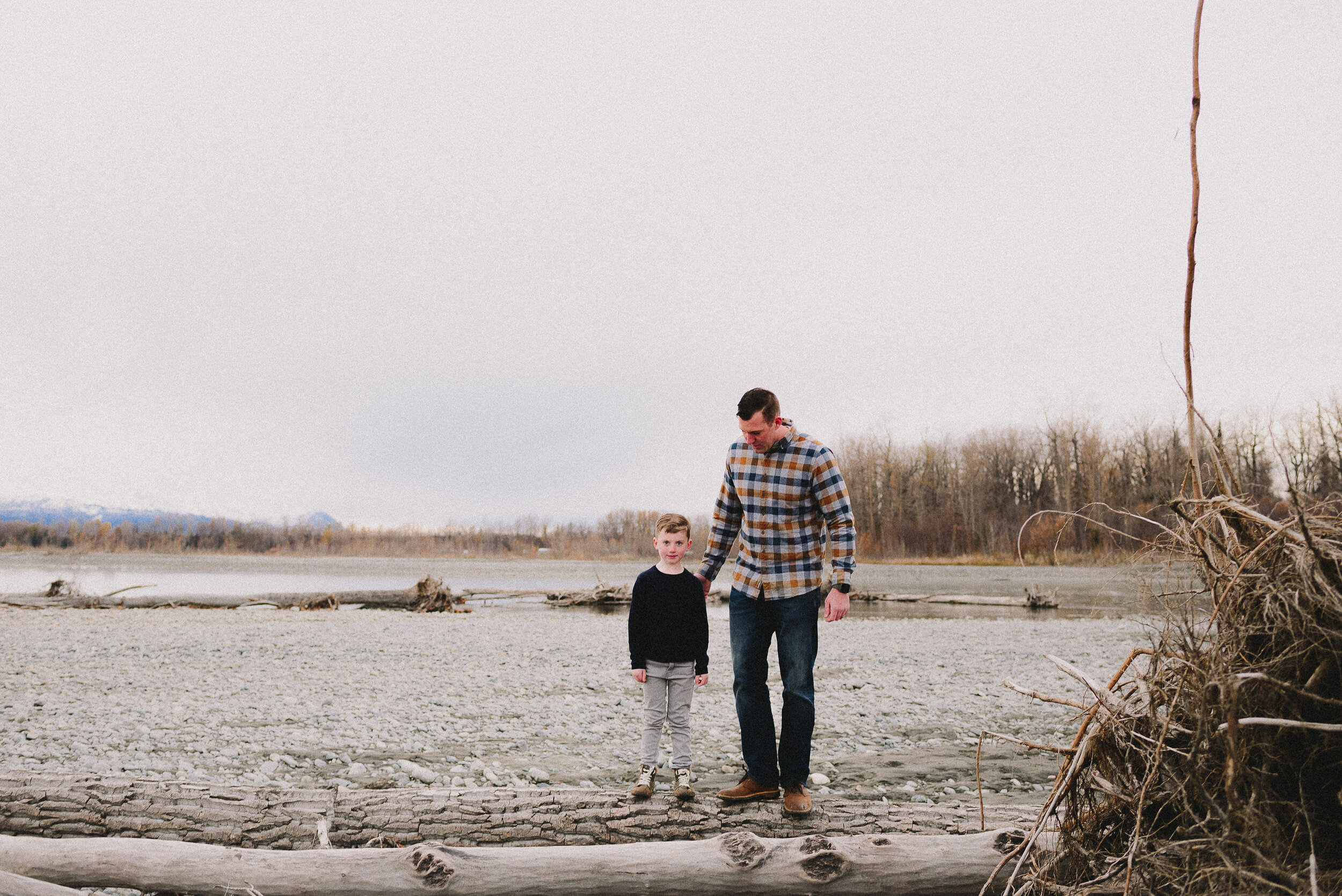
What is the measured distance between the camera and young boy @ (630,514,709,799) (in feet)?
14.5

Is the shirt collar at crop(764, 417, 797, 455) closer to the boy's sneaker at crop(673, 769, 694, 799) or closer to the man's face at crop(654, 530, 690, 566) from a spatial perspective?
the man's face at crop(654, 530, 690, 566)

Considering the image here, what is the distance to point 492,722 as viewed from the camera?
784 cm

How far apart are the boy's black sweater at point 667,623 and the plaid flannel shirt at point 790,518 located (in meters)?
0.29

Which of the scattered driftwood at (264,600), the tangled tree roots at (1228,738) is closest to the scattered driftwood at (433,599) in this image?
the scattered driftwood at (264,600)

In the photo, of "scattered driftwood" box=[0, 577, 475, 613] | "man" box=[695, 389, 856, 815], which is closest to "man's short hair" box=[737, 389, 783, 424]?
"man" box=[695, 389, 856, 815]

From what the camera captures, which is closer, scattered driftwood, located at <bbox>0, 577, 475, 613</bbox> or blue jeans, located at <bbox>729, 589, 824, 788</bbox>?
blue jeans, located at <bbox>729, 589, 824, 788</bbox>

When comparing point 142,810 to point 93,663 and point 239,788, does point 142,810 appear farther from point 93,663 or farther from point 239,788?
point 93,663

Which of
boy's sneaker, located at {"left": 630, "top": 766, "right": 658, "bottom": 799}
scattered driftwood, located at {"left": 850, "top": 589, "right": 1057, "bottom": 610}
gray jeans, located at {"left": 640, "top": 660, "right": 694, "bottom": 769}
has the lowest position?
scattered driftwood, located at {"left": 850, "top": 589, "right": 1057, "bottom": 610}

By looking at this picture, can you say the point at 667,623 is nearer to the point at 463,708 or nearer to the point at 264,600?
the point at 463,708

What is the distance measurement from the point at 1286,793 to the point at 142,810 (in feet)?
17.1

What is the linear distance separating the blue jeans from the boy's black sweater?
0.22m

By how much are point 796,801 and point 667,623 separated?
3.84 ft

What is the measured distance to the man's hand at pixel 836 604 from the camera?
4.17m

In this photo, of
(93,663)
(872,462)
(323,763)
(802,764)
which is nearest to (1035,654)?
(802,764)
